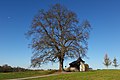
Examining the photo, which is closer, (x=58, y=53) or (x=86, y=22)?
(x=58, y=53)

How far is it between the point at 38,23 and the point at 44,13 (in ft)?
9.02

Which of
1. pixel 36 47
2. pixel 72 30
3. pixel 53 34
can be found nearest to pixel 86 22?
pixel 72 30

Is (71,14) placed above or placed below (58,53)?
above

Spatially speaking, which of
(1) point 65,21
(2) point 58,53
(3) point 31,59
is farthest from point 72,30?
(3) point 31,59

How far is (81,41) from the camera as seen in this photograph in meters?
51.3

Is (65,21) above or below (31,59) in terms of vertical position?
above

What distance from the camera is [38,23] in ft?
168

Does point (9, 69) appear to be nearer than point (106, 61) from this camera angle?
Yes

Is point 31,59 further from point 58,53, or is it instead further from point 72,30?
point 72,30

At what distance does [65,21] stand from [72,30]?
244cm

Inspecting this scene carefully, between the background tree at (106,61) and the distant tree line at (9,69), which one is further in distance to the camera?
the background tree at (106,61)

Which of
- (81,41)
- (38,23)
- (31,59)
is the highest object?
(38,23)

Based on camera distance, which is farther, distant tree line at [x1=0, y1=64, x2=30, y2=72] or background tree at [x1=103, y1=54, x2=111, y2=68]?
background tree at [x1=103, y1=54, x2=111, y2=68]

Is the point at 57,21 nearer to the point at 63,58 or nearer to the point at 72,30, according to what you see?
the point at 72,30
